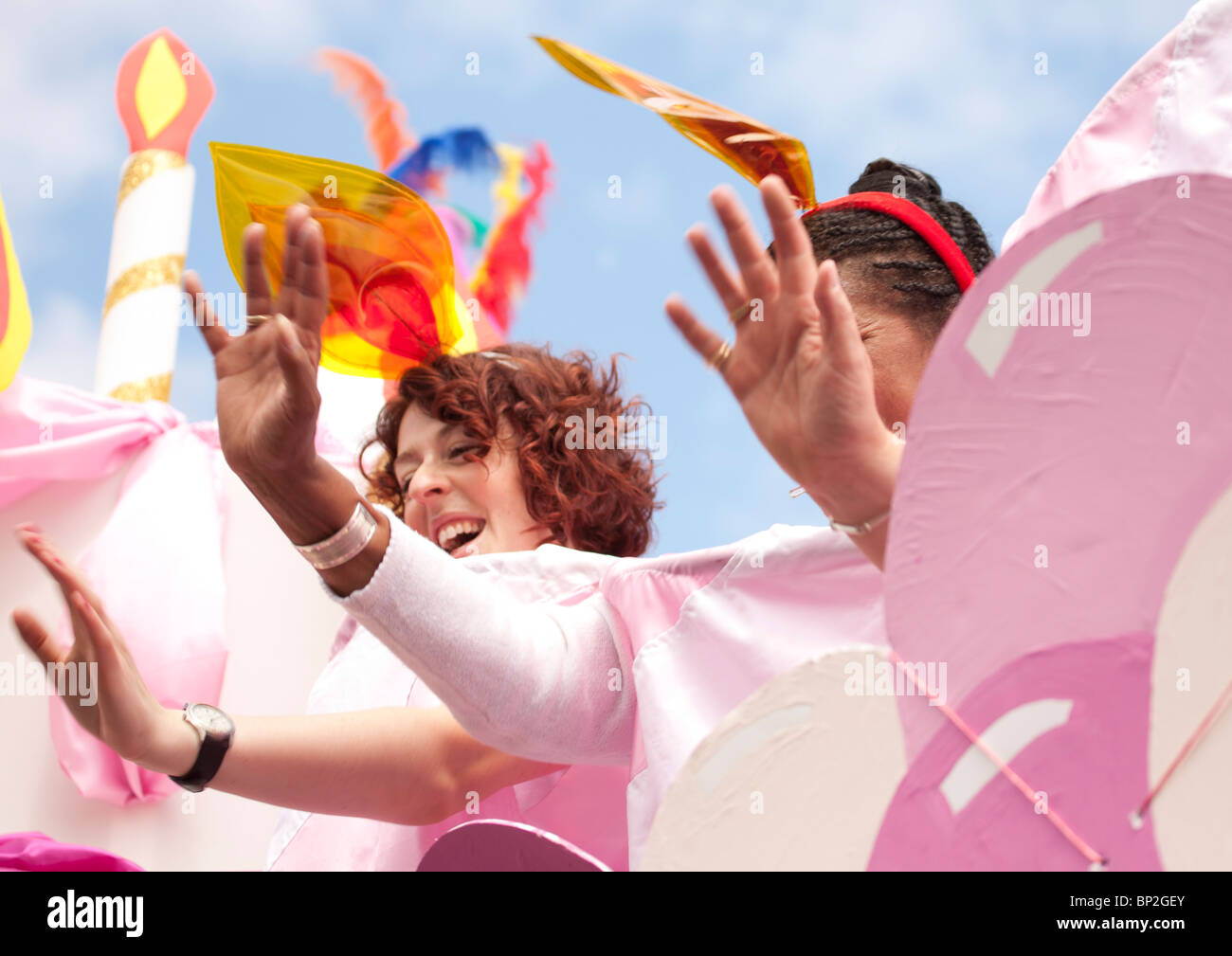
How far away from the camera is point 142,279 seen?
2465 mm

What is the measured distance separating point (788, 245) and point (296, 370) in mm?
382

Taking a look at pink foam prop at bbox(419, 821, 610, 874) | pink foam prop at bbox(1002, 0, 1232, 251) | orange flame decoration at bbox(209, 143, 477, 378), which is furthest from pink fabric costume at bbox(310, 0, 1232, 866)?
orange flame decoration at bbox(209, 143, 477, 378)

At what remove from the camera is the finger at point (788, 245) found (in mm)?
882

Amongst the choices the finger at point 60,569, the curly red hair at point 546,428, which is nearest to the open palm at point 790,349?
the finger at point 60,569

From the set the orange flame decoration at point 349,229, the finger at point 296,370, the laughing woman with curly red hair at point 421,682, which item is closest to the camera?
the finger at point 296,370

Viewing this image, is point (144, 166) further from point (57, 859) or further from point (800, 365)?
point (800, 365)

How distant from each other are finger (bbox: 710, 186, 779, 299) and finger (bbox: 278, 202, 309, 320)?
347 mm

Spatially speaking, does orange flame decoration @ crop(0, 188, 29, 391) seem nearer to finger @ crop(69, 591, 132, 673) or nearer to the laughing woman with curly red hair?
the laughing woman with curly red hair


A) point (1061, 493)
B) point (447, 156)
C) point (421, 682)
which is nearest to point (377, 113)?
point (447, 156)

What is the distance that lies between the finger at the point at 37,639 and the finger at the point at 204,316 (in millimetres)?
357

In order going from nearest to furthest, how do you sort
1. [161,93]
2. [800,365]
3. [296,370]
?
[800,365], [296,370], [161,93]

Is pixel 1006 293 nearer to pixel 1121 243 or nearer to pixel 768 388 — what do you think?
pixel 1121 243

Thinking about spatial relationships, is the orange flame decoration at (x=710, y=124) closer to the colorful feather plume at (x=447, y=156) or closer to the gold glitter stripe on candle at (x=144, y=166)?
the colorful feather plume at (x=447, y=156)

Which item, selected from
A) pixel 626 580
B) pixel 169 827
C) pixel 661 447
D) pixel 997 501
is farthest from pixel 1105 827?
pixel 169 827
